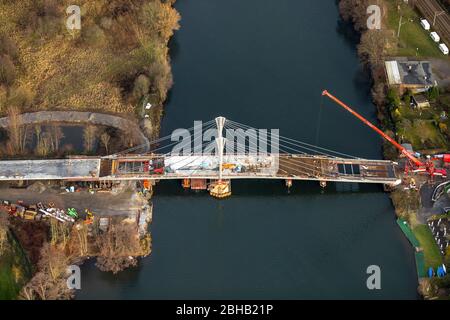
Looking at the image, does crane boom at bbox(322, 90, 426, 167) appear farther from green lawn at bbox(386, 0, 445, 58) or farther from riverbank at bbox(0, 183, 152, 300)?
riverbank at bbox(0, 183, 152, 300)

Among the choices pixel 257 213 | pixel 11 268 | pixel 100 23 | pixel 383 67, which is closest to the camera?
pixel 11 268

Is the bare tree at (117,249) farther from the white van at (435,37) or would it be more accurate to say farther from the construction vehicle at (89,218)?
the white van at (435,37)

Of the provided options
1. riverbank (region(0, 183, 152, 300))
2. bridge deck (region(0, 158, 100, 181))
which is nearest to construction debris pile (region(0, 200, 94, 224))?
riverbank (region(0, 183, 152, 300))

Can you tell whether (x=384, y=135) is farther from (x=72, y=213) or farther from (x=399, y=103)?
(x=72, y=213)

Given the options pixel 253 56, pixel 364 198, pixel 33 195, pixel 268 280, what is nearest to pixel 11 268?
pixel 33 195

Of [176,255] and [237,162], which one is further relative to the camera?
[237,162]

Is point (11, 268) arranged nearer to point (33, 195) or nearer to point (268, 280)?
point (33, 195)

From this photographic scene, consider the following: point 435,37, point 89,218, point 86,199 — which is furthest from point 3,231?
point 435,37
